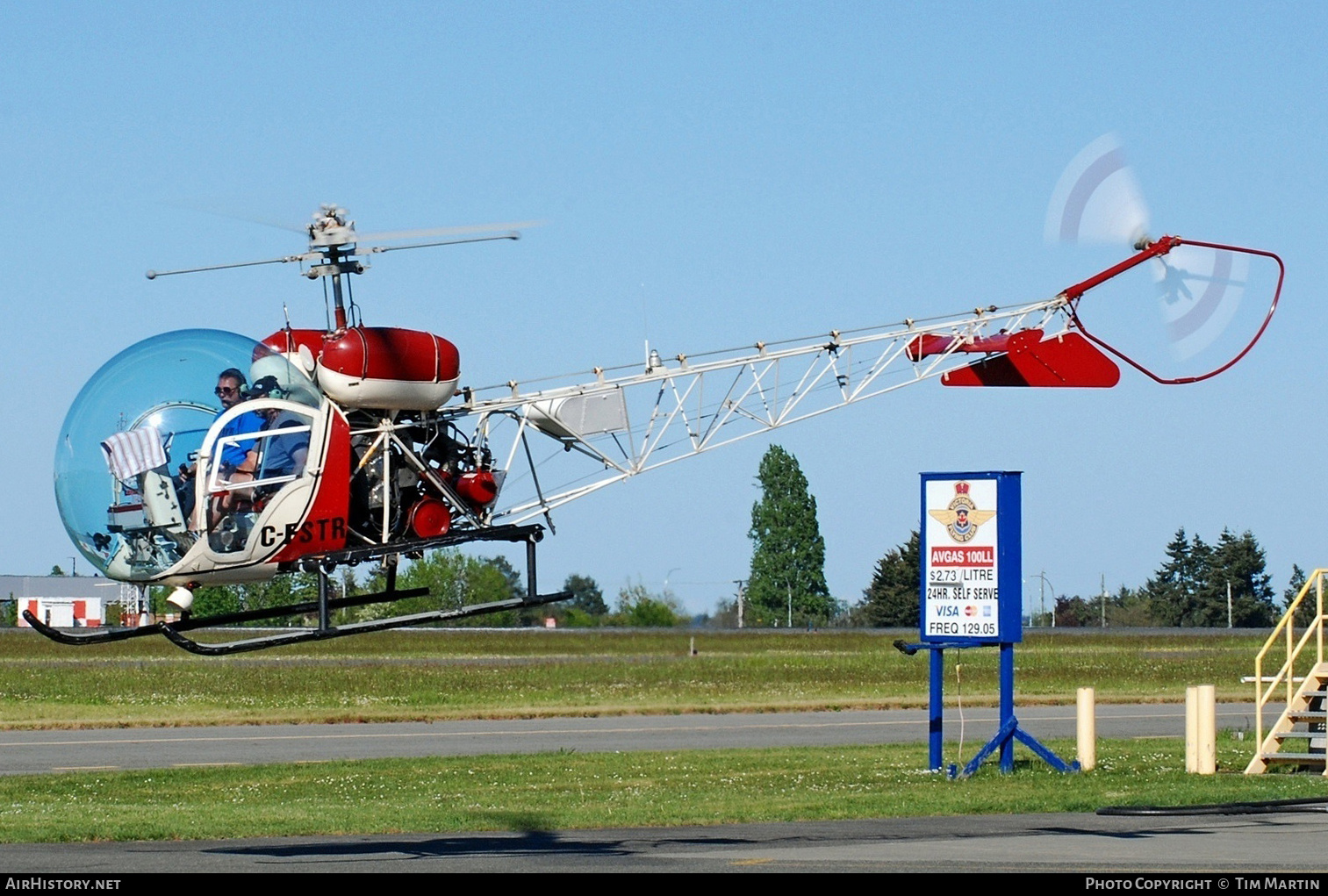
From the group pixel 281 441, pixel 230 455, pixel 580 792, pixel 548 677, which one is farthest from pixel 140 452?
pixel 548 677

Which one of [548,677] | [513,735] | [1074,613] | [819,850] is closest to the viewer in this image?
[819,850]

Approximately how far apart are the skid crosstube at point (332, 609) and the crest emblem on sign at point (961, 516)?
8.50 m

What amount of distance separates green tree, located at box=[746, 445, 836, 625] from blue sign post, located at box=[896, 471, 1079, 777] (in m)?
91.4

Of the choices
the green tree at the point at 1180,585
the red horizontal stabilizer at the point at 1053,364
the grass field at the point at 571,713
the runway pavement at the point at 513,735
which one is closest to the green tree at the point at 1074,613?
the green tree at the point at 1180,585

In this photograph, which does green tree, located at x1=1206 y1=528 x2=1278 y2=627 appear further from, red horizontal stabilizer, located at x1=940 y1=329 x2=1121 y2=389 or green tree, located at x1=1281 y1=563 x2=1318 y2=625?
red horizontal stabilizer, located at x1=940 y1=329 x2=1121 y2=389

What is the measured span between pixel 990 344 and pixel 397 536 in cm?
826

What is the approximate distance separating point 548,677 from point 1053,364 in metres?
28.9

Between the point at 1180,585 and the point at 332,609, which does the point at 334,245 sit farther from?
the point at 1180,585

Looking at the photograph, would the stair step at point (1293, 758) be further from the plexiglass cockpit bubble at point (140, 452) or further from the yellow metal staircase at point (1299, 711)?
the plexiglass cockpit bubble at point (140, 452)

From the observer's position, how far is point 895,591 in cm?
10188

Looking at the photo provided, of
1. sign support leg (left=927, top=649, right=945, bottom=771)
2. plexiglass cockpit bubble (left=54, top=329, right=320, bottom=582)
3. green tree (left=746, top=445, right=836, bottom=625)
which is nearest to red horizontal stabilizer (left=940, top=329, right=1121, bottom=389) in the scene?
sign support leg (left=927, top=649, right=945, bottom=771)

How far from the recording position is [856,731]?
102 ft
